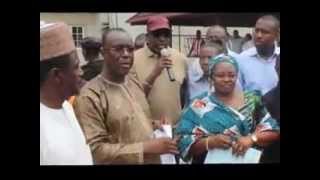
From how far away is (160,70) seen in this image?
248 inches

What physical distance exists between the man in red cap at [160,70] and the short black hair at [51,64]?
0.78 m

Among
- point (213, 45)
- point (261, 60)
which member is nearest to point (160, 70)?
point (213, 45)

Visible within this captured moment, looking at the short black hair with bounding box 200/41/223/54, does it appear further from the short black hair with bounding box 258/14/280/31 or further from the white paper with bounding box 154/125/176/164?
the white paper with bounding box 154/125/176/164

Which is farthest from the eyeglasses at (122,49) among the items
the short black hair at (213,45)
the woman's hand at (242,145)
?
the woman's hand at (242,145)

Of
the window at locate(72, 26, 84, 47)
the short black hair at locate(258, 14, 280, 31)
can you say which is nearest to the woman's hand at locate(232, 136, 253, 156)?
the short black hair at locate(258, 14, 280, 31)

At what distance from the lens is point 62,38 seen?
6.28 metres

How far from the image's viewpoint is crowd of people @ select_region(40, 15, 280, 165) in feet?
20.5

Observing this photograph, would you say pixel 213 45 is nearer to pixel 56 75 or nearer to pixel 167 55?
pixel 167 55

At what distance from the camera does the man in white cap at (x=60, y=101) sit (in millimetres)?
6254

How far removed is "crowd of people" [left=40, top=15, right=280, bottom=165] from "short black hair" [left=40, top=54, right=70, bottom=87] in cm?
1

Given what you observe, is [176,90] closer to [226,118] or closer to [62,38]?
[226,118]

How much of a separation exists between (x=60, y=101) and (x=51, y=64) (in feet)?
1.39
